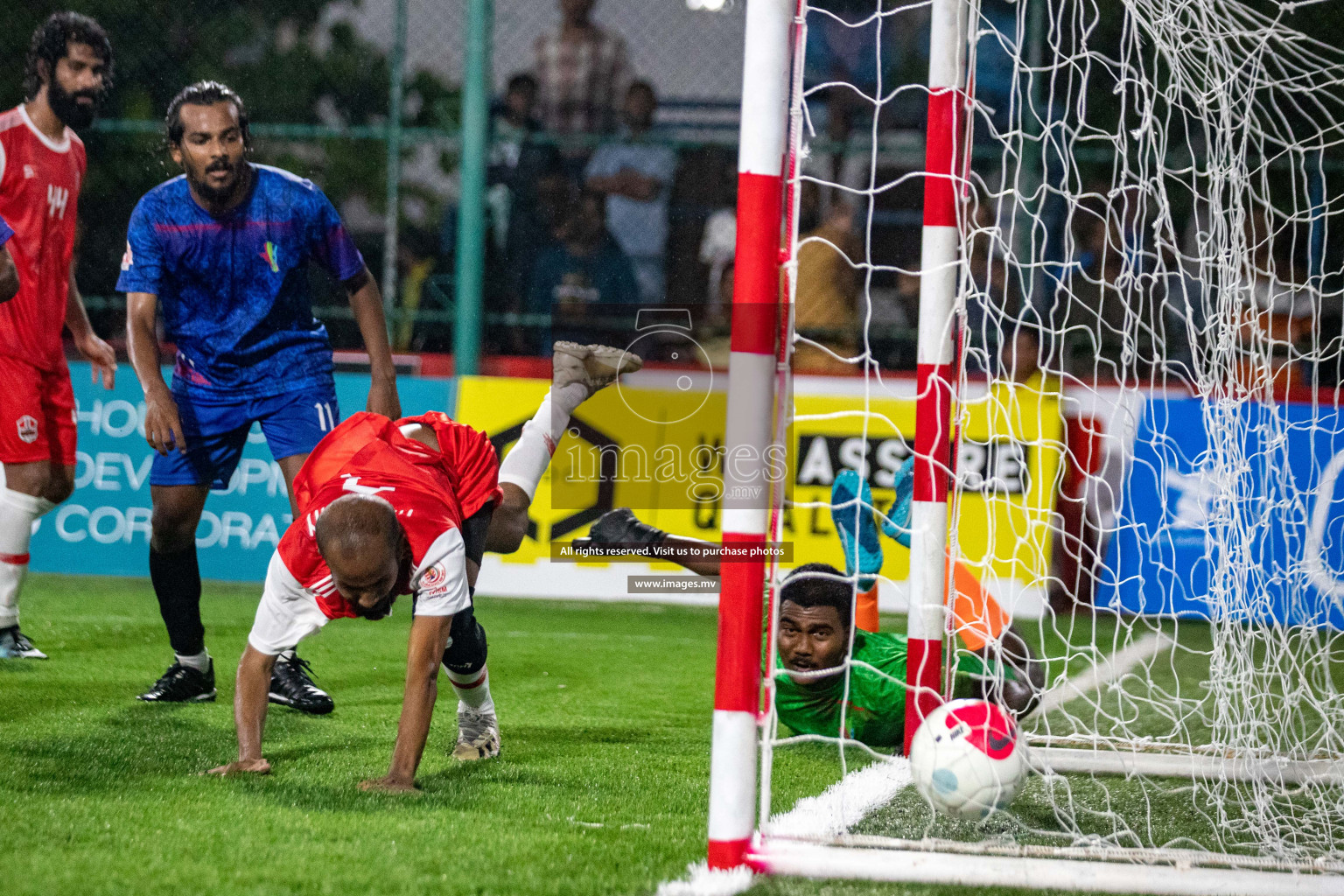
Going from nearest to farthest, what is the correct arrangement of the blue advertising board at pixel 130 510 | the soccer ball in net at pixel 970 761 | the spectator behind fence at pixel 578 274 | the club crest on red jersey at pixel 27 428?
1. the soccer ball in net at pixel 970 761
2. the club crest on red jersey at pixel 27 428
3. the blue advertising board at pixel 130 510
4. the spectator behind fence at pixel 578 274

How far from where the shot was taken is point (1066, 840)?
2.85m

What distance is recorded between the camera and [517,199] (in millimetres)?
7789

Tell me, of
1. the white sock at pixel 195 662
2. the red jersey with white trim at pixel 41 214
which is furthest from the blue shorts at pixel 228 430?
the red jersey with white trim at pixel 41 214

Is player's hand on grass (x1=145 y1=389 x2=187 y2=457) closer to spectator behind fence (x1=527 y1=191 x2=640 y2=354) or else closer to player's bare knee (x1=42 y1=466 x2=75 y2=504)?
player's bare knee (x1=42 y1=466 x2=75 y2=504)

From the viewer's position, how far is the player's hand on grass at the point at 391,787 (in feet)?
9.86

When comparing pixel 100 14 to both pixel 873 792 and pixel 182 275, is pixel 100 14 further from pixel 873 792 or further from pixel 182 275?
pixel 873 792

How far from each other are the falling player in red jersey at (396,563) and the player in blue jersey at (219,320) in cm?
85

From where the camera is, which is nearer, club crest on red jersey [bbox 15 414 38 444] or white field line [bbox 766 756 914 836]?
white field line [bbox 766 756 914 836]

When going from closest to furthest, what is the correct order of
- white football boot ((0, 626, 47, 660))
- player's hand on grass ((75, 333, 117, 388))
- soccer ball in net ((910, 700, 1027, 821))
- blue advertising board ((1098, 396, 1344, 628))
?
soccer ball in net ((910, 700, 1027, 821))
blue advertising board ((1098, 396, 1344, 628))
white football boot ((0, 626, 47, 660))
player's hand on grass ((75, 333, 117, 388))

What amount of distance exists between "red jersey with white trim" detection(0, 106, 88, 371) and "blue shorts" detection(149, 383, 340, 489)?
1.35 m

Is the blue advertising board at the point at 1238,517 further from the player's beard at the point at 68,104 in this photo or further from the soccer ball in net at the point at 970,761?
the player's beard at the point at 68,104

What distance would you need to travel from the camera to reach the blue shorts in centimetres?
426

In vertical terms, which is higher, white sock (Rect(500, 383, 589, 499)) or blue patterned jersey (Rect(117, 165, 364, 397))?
blue patterned jersey (Rect(117, 165, 364, 397))

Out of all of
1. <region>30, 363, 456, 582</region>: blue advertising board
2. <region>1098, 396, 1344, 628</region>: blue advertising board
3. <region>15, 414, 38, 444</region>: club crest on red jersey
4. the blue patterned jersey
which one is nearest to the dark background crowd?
<region>1098, 396, 1344, 628</region>: blue advertising board
